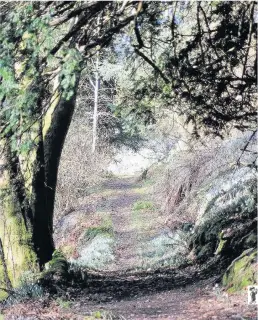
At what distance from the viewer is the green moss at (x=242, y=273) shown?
6188 millimetres

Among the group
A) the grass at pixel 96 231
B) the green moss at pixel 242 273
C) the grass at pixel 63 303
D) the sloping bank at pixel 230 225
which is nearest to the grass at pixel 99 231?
the grass at pixel 96 231

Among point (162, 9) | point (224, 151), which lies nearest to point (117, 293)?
point (162, 9)

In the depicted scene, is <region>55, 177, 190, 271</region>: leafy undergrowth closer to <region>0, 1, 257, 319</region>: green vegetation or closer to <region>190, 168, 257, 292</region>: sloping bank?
<region>0, 1, 257, 319</region>: green vegetation

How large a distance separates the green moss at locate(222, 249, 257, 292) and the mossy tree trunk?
3579mm

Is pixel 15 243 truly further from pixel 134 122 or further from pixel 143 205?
pixel 143 205

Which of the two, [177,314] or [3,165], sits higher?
[3,165]

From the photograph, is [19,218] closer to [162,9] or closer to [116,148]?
[162,9]

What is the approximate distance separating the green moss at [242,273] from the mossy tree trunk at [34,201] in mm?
3579

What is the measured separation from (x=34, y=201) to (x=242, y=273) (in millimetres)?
4335

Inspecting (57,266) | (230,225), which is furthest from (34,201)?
(230,225)

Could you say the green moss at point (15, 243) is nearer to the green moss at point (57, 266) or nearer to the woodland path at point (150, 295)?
the green moss at point (57, 266)

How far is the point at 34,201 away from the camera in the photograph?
930cm

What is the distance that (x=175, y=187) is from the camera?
55.6ft

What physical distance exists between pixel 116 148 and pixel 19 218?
2690 cm
